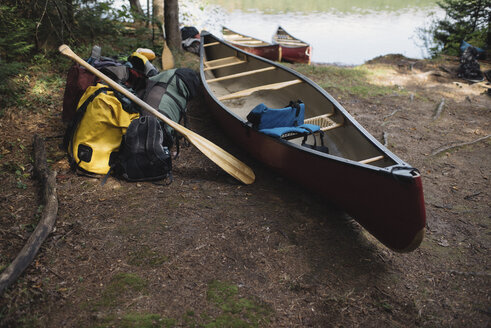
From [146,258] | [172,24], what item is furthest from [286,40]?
[146,258]

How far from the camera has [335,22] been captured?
14.8 metres

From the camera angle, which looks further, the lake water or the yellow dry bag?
the lake water

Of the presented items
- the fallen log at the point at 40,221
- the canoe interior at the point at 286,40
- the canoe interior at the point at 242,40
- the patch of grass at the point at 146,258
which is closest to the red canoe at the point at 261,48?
the canoe interior at the point at 242,40

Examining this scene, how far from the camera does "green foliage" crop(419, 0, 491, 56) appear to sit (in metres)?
8.09

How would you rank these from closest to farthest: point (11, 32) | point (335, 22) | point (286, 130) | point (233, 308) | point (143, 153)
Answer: point (233, 308), point (286, 130), point (143, 153), point (11, 32), point (335, 22)

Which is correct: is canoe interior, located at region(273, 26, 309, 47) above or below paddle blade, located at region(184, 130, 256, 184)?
above

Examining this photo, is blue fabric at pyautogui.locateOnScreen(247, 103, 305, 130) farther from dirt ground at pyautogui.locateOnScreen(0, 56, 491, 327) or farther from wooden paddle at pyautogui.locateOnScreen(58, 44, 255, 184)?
dirt ground at pyautogui.locateOnScreen(0, 56, 491, 327)

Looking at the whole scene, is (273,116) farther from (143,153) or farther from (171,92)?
(171,92)

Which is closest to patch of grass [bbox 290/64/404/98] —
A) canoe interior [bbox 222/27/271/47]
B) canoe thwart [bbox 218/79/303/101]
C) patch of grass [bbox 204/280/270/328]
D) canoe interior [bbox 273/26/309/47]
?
canoe thwart [bbox 218/79/303/101]

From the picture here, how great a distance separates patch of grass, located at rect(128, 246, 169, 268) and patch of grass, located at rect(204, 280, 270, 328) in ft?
1.38

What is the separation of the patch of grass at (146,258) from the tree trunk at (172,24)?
4.69m

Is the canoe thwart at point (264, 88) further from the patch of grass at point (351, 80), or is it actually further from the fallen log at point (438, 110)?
the fallen log at point (438, 110)

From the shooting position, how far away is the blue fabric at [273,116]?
10.1 ft

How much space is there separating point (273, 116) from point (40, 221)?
2115 mm
